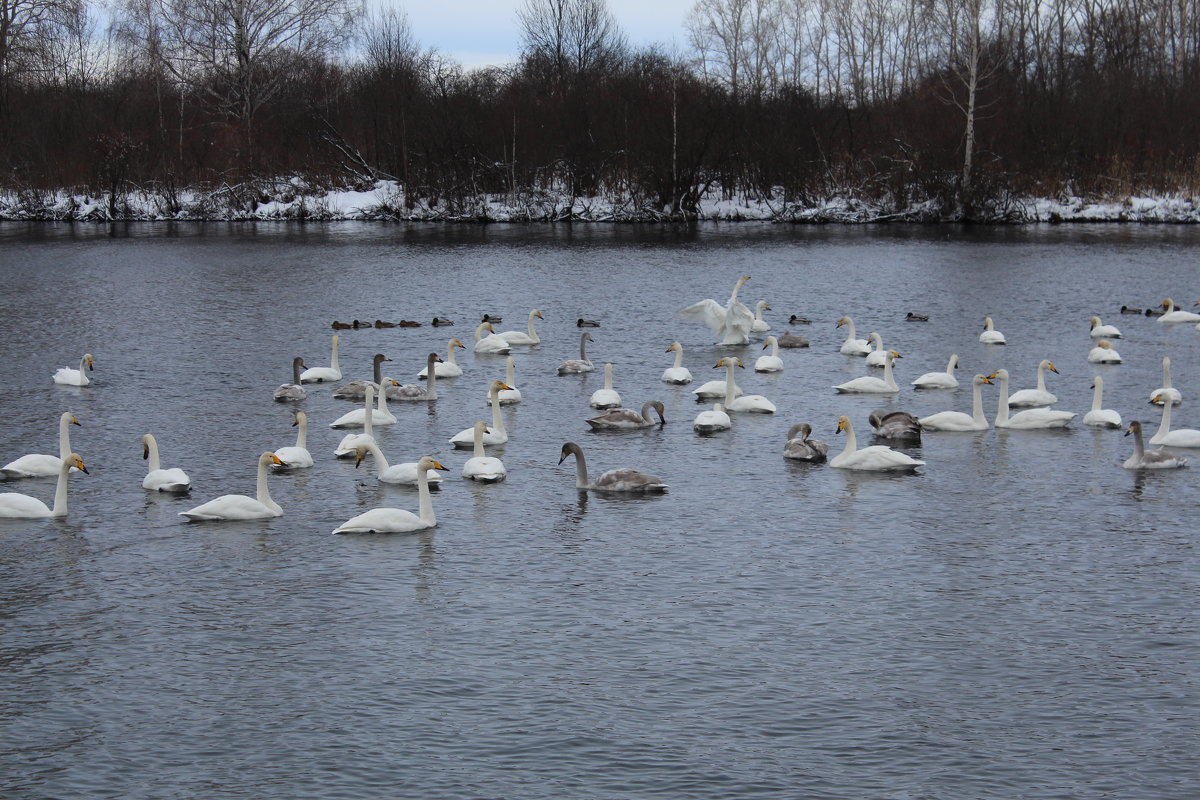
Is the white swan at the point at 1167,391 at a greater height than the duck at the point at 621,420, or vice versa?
the white swan at the point at 1167,391

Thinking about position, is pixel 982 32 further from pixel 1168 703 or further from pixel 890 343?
pixel 1168 703

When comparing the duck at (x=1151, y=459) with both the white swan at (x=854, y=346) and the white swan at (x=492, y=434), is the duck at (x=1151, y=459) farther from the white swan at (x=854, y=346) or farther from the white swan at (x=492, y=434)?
the white swan at (x=854, y=346)

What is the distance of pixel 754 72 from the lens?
88375mm

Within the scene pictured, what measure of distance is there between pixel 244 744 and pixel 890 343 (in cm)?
1994

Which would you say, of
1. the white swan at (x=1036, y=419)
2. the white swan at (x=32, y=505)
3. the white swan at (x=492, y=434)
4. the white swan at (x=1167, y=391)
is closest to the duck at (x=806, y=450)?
the white swan at (x=1036, y=419)

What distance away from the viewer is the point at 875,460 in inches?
619

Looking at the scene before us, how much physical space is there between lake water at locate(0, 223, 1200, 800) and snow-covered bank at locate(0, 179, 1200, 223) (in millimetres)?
36401

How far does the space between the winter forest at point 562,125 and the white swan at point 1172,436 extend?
1666 inches

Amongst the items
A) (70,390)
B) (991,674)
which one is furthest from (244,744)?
(70,390)

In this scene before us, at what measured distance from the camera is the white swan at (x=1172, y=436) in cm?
1647

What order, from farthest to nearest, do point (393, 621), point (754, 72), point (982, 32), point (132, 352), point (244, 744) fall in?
point (754, 72) < point (982, 32) < point (132, 352) < point (393, 621) < point (244, 744)

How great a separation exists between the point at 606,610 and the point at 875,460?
575cm

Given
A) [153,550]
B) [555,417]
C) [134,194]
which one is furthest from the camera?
[134,194]

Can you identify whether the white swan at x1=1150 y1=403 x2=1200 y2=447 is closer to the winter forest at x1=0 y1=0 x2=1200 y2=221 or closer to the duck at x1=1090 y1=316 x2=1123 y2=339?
the duck at x1=1090 y1=316 x2=1123 y2=339
